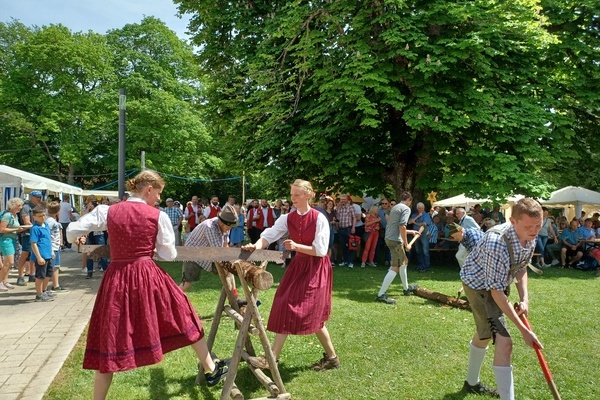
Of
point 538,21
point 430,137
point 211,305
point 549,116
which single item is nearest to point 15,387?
point 211,305

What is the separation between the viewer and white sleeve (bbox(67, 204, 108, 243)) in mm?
3596

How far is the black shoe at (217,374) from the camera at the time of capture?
4.29 m

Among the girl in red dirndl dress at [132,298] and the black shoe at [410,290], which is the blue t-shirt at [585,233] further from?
the girl in red dirndl dress at [132,298]

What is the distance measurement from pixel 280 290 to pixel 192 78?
109 ft

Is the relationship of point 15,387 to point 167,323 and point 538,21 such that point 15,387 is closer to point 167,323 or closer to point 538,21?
point 167,323

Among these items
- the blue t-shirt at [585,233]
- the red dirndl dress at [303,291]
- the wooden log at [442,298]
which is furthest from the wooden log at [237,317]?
the blue t-shirt at [585,233]

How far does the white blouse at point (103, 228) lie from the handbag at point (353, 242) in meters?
9.98

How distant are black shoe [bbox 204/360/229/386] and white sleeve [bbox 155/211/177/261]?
1237 millimetres

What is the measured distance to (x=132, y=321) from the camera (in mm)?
3559

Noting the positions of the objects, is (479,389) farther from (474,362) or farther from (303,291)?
(303,291)

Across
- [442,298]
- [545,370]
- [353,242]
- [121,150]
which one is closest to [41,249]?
[121,150]

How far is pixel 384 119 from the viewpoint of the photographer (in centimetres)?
1418

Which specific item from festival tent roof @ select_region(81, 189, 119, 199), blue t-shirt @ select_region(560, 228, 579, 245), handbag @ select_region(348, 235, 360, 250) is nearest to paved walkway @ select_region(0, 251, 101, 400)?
handbag @ select_region(348, 235, 360, 250)

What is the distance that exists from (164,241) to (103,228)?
478 millimetres
